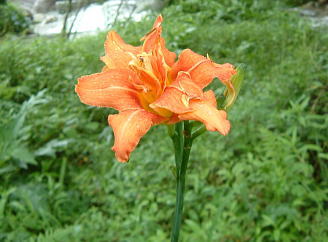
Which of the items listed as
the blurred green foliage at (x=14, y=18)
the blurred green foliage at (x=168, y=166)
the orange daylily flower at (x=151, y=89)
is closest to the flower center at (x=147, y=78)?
the orange daylily flower at (x=151, y=89)

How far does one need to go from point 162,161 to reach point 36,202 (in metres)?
0.70

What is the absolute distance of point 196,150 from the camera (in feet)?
7.69

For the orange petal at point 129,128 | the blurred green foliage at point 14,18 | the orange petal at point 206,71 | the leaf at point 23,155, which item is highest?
the orange petal at point 206,71

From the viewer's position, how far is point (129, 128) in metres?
0.71

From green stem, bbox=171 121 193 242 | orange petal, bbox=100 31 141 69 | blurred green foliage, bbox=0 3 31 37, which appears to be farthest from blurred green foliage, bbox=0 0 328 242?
blurred green foliage, bbox=0 3 31 37

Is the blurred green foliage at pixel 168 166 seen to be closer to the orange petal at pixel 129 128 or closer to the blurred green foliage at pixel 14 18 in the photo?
the orange petal at pixel 129 128

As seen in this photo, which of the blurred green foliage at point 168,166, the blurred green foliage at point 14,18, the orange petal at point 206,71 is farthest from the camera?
the blurred green foliage at point 14,18

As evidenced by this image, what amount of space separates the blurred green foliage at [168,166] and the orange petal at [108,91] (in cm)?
88

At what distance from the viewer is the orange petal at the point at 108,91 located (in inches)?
30.4

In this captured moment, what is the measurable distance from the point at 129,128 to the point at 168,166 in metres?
1.53

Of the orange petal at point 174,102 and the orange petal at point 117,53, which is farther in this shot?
the orange petal at point 117,53

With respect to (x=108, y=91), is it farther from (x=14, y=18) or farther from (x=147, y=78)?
(x=14, y=18)

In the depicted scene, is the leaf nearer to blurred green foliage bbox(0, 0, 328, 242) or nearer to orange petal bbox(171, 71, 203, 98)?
blurred green foliage bbox(0, 0, 328, 242)

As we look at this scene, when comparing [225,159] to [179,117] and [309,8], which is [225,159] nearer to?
[179,117]
